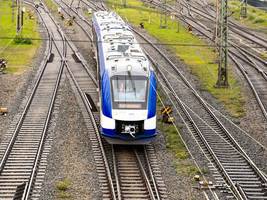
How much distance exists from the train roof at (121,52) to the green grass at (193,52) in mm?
6836

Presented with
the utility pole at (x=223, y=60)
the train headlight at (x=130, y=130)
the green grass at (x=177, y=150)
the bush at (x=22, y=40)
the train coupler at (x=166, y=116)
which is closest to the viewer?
the green grass at (x=177, y=150)

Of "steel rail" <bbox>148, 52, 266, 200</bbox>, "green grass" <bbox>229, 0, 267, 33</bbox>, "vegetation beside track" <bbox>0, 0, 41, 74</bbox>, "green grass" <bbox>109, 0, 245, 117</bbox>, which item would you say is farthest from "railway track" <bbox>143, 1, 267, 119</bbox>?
"vegetation beside track" <bbox>0, 0, 41, 74</bbox>

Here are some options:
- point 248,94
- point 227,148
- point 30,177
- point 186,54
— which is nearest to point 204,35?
point 186,54

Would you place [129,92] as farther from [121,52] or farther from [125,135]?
[121,52]

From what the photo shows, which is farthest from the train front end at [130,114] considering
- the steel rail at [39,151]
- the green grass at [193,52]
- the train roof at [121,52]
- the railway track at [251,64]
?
the railway track at [251,64]

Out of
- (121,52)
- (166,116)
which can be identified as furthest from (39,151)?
(166,116)

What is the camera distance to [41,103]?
31.8m

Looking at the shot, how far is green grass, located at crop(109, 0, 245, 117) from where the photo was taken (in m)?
34.1

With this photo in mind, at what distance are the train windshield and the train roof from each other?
14.4 inches

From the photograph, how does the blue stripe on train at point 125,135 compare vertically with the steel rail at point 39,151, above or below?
above

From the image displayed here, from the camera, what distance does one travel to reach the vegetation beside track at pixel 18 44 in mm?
43281

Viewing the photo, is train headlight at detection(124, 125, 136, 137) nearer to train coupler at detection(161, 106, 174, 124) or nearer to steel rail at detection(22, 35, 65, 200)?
steel rail at detection(22, 35, 65, 200)

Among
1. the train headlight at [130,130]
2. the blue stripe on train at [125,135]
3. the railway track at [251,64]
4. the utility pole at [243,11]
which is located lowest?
the blue stripe on train at [125,135]

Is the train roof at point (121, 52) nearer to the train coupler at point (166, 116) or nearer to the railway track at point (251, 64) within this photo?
the train coupler at point (166, 116)
